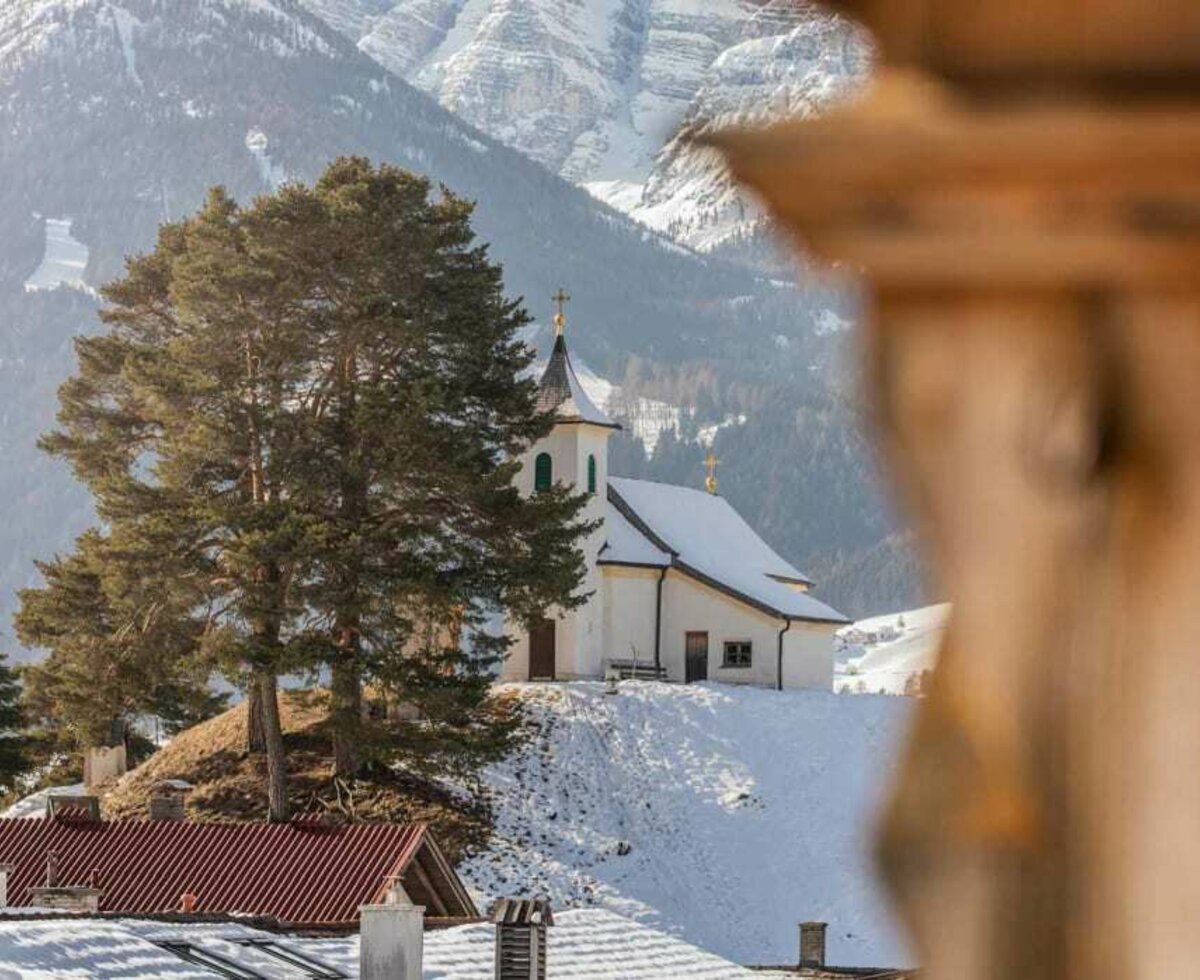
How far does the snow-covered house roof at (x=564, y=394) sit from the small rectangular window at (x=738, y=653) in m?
5.46

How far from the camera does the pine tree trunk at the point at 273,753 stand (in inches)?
1719

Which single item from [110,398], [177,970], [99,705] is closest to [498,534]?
[99,705]

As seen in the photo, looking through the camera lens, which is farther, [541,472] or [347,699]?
[541,472]

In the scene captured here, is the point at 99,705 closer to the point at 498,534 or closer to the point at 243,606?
the point at 243,606

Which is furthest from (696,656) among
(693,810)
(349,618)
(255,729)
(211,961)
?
(211,961)

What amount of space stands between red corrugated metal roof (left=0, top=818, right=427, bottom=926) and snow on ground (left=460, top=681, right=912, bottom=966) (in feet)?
40.9

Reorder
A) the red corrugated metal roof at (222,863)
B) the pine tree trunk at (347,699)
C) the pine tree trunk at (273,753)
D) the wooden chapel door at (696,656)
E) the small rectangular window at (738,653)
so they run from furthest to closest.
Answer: the wooden chapel door at (696,656), the small rectangular window at (738,653), the pine tree trunk at (273,753), the pine tree trunk at (347,699), the red corrugated metal roof at (222,863)

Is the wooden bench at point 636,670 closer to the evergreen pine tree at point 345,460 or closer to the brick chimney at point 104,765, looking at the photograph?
the evergreen pine tree at point 345,460

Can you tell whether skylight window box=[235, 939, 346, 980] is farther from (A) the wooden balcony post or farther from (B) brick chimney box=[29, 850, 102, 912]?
(A) the wooden balcony post

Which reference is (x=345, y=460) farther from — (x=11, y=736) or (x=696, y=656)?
(x=11, y=736)

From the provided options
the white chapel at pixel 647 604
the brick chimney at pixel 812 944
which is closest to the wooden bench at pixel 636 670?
the white chapel at pixel 647 604

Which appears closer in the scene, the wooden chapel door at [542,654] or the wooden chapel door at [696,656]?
the wooden chapel door at [542,654]

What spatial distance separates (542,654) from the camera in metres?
52.4

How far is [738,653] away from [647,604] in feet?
7.28
